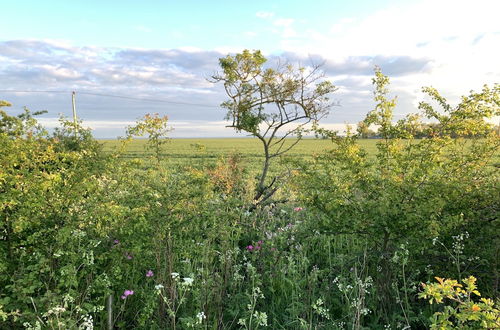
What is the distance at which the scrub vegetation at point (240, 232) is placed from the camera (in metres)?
3.38

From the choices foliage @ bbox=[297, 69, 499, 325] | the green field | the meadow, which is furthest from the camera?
the green field

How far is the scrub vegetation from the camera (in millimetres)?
3378

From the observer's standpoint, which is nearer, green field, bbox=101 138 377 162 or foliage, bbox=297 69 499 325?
foliage, bbox=297 69 499 325

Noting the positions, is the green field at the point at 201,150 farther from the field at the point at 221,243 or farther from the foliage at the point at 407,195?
the field at the point at 221,243

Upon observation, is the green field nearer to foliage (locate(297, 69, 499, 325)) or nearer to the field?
foliage (locate(297, 69, 499, 325))

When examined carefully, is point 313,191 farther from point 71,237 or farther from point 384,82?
point 71,237

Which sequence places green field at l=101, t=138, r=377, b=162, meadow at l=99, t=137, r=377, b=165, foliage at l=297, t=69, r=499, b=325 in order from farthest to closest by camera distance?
green field at l=101, t=138, r=377, b=162
meadow at l=99, t=137, r=377, b=165
foliage at l=297, t=69, r=499, b=325

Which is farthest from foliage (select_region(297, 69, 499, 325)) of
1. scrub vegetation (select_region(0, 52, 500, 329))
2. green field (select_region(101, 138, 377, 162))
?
green field (select_region(101, 138, 377, 162))

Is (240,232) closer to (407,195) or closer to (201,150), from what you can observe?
(407,195)

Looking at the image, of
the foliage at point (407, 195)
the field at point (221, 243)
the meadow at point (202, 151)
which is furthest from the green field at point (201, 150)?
the field at point (221, 243)

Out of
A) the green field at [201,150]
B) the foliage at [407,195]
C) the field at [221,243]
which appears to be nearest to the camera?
the field at [221,243]

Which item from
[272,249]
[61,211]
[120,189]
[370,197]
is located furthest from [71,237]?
[370,197]

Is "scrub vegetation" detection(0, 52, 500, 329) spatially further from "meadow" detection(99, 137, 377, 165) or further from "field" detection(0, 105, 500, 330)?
"meadow" detection(99, 137, 377, 165)

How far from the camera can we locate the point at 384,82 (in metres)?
5.52
